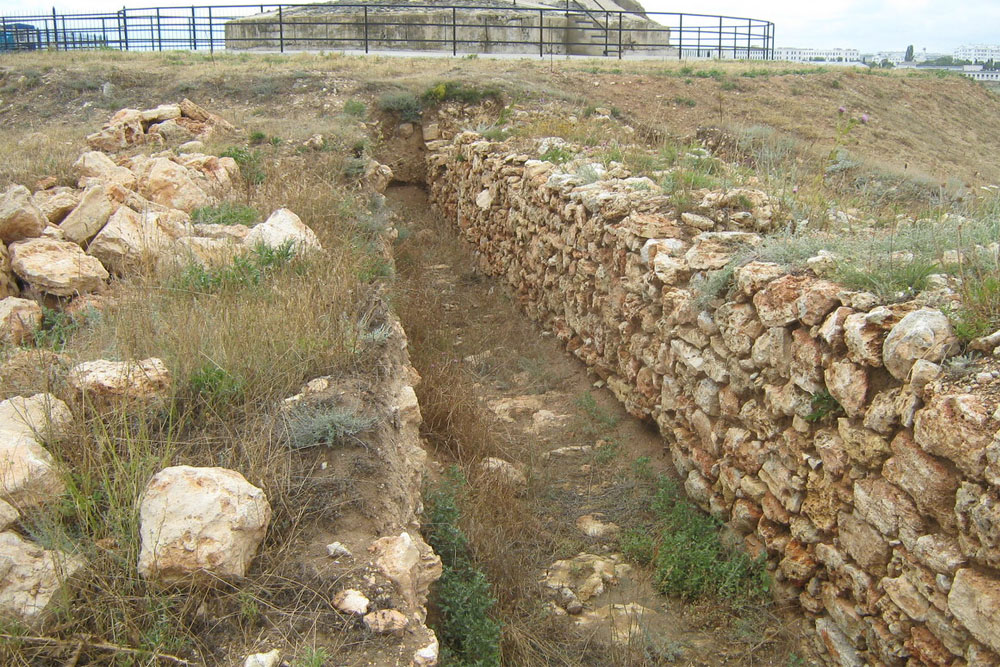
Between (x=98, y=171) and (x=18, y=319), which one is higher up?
(x=98, y=171)

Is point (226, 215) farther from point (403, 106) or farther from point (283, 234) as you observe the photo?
point (403, 106)

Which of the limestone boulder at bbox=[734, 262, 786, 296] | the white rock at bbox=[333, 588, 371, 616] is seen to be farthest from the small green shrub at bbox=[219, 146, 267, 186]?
the white rock at bbox=[333, 588, 371, 616]

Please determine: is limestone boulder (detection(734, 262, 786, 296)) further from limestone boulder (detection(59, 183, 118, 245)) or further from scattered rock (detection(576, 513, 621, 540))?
limestone boulder (detection(59, 183, 118, 245))

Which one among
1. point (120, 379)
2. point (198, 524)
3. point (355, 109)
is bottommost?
point (198, 524)

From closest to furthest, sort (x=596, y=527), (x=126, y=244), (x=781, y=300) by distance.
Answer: (x=781, y=300)
(x=596, y=527)
(x=126, y=244)

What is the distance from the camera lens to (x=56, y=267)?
5145mm

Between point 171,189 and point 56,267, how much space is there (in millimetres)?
2093

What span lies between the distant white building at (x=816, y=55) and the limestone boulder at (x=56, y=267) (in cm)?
2989

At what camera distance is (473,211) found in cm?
1048

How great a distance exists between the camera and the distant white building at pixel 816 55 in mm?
30141

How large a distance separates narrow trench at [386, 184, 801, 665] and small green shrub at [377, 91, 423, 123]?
5.57 metres

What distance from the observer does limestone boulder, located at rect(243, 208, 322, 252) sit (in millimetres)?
5641

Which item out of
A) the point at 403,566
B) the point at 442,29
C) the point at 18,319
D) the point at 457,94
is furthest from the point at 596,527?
the point at 442,29

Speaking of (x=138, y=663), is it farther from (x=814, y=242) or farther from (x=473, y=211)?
(x=473, y=211)
